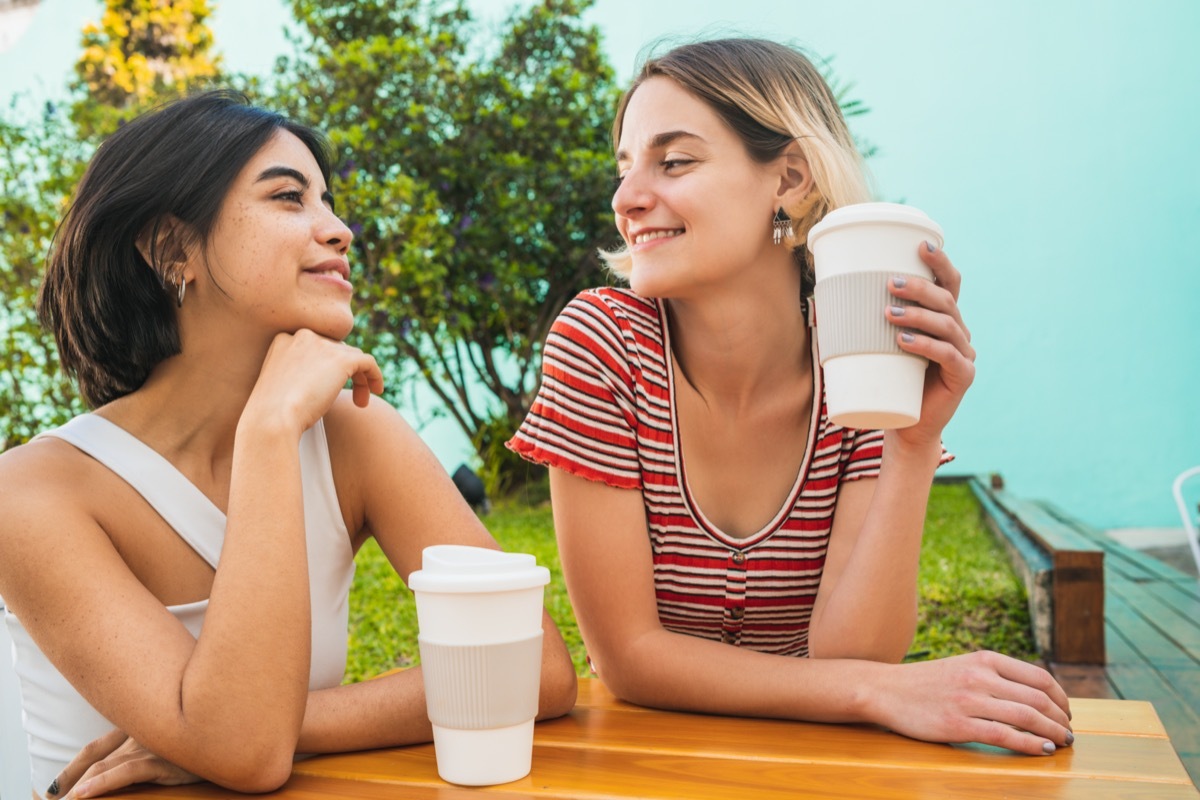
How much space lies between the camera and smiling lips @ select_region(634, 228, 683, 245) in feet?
5.73

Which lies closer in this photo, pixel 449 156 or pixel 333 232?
pixel 333 232

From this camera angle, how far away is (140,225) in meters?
1.52

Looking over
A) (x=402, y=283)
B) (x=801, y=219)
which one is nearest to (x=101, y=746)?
(x=801, y=219)

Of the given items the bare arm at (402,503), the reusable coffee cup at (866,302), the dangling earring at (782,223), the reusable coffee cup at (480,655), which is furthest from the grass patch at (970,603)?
the reusable coffee cup at (480,655)

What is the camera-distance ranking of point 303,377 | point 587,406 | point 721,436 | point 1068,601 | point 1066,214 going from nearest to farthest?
1. point 303,377
2. point 587,406
3. point 721,436
4. point 1068,601
5. point 1066,214

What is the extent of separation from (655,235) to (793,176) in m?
0.28

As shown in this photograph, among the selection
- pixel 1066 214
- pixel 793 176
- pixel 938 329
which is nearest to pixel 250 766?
pixel 938 329

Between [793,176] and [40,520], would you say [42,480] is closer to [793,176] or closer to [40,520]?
[40,520]

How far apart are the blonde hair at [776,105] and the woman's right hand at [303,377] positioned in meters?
0.76

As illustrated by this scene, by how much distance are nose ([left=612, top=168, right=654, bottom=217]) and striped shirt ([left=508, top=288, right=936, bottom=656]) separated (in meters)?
0.19

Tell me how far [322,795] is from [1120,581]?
5.08 metres

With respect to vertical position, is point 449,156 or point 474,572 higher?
point 449,156

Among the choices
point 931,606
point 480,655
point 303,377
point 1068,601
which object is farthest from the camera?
point 931,606

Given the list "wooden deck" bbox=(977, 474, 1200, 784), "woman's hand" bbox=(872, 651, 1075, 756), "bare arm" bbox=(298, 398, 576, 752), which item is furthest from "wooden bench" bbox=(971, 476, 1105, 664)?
"bare arm" bbox=(298, 398, 576, 752)
